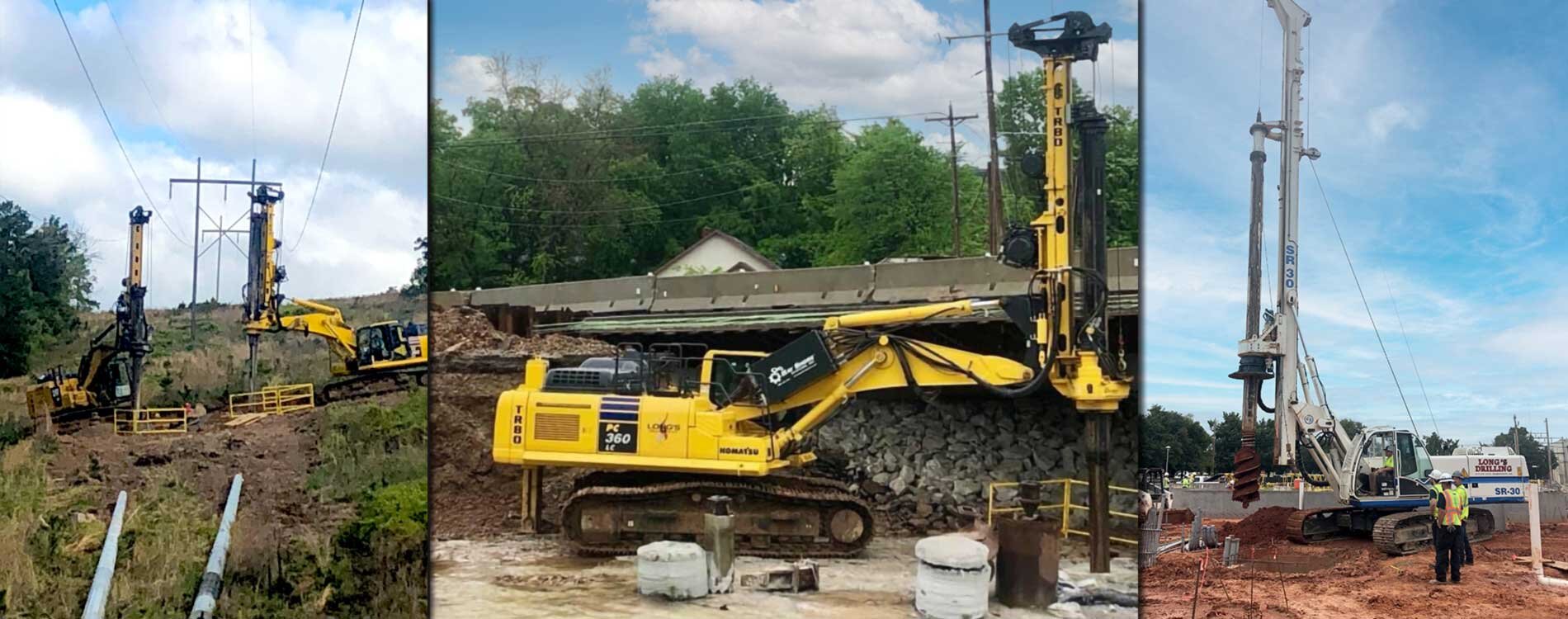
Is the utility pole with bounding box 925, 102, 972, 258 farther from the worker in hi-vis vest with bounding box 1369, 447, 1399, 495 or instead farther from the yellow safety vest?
the worker in hi-vis vest with bounding box 1369, 447, 1399, 495

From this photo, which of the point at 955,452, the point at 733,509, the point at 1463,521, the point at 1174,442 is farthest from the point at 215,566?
the point at 1463,521

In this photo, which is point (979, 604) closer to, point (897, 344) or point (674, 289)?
point (897, 344)

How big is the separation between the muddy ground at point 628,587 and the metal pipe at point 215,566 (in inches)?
36.8

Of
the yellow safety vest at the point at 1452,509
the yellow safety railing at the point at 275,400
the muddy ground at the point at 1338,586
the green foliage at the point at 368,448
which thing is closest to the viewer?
the green foliage at the point at 368,448

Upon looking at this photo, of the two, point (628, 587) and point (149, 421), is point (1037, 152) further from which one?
point (149, 421)

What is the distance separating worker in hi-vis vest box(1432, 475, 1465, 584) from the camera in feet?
19.6

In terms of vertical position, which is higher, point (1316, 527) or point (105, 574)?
point (105, 574)

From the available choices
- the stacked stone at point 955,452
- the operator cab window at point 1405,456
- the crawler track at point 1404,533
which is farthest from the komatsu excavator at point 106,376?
the operator cab window at point 1405,456

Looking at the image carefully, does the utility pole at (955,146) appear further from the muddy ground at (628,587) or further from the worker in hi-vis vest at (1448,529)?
the worker in hi-vis vest at (1448,529)

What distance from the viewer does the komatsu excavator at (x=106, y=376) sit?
5.05 metres

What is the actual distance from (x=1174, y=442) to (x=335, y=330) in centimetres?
389

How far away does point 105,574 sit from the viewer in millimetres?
4410

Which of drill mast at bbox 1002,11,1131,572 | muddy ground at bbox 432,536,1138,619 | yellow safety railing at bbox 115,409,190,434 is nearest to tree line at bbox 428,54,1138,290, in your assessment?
drill mast at bbox 1002,11,1131,572

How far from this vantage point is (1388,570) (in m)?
6.75
